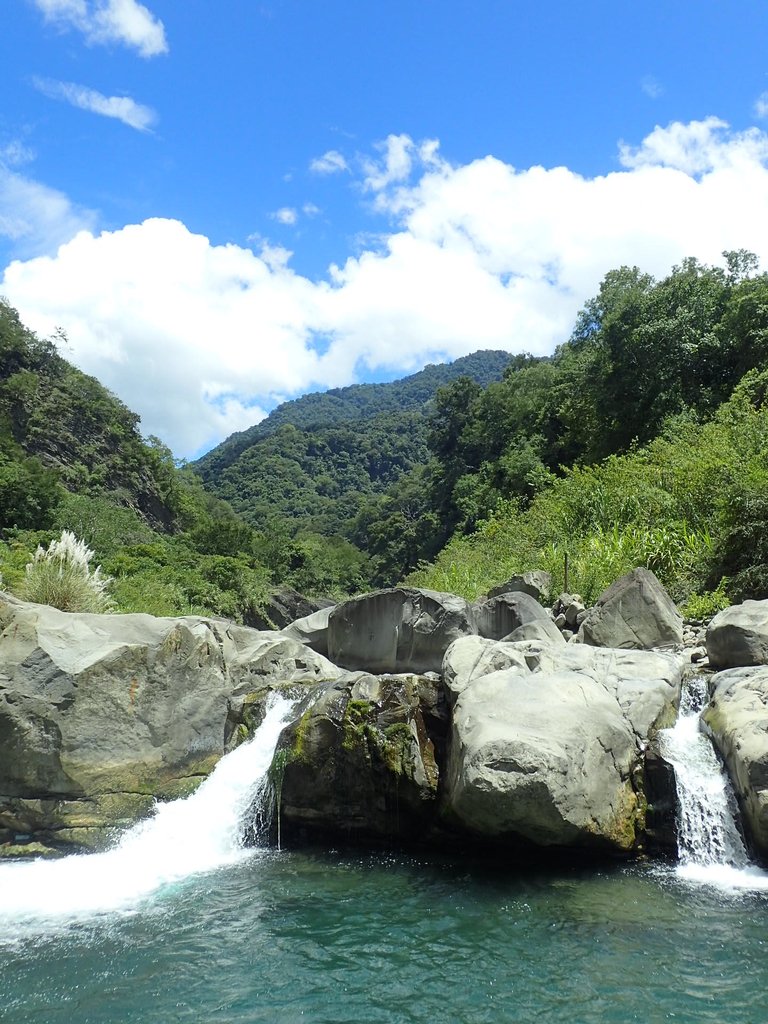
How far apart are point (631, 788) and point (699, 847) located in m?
0.88

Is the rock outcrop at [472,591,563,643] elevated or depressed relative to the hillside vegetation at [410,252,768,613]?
depressed

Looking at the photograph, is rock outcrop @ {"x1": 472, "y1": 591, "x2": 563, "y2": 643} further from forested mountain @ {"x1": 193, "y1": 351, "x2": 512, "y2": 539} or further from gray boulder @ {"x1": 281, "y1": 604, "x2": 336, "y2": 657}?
forested mountain @ {"x1": 193, "y1": 351, "x2": 512, "y2": 539}

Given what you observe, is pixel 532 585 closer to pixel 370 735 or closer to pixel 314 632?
pixel 314 632

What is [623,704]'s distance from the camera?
30.4 feet

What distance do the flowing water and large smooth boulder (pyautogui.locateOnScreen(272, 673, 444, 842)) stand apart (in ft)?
1.65

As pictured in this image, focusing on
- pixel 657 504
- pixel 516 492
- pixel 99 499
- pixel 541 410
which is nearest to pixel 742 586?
pixel 657 504

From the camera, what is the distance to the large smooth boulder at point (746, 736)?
781cm

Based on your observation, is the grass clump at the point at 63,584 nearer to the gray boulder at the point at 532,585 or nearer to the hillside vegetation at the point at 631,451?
the gray boulder at the point at 532,585

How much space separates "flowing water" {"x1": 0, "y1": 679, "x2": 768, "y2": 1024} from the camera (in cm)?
562

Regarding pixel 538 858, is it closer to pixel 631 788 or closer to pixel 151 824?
pixel 631 788

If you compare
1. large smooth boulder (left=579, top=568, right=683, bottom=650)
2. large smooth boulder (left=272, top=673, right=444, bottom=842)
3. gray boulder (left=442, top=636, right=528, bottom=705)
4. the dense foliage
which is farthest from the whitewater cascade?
the dense foliage

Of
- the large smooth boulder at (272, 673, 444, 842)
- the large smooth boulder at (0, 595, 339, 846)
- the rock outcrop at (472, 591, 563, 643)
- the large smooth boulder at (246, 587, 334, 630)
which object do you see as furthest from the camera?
the large smooth boulder at (246, 587, 334, 630)

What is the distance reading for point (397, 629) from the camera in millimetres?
14891

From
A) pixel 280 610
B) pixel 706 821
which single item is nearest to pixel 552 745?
pixel 706 821
